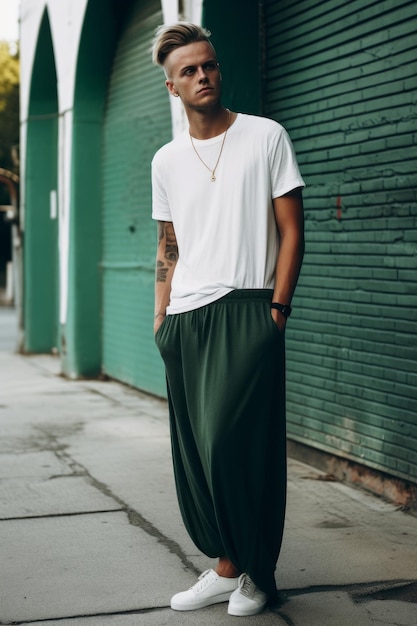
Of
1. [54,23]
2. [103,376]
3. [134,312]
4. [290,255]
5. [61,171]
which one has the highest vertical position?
[54,23]

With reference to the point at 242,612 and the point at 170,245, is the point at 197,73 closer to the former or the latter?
the point at 170,245

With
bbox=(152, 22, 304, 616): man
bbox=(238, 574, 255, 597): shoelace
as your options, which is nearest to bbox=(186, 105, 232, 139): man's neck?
bbox=(152, 22, 304, 616): man

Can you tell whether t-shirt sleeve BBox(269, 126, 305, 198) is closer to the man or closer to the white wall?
the man

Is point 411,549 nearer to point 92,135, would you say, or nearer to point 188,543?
point 188,543

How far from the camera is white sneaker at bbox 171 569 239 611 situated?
152 inches

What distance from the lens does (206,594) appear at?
3.89 meters

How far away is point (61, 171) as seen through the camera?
11141mm

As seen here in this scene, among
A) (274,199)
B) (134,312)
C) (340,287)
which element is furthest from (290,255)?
(134,312)

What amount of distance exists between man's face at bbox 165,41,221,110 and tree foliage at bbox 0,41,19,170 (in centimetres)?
3684

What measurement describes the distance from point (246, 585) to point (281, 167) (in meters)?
1.50

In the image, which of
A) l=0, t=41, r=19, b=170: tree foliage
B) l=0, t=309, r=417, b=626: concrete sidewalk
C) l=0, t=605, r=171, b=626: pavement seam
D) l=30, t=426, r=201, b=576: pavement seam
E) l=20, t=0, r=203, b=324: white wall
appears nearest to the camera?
l=0, t=605, r=171, b=626: pavement seam

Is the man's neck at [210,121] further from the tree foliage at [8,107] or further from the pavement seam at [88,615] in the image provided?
the tree foliage at [8,107]

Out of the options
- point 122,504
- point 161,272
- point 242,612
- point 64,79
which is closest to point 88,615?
point 242,612

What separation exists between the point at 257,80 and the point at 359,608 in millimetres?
4067
